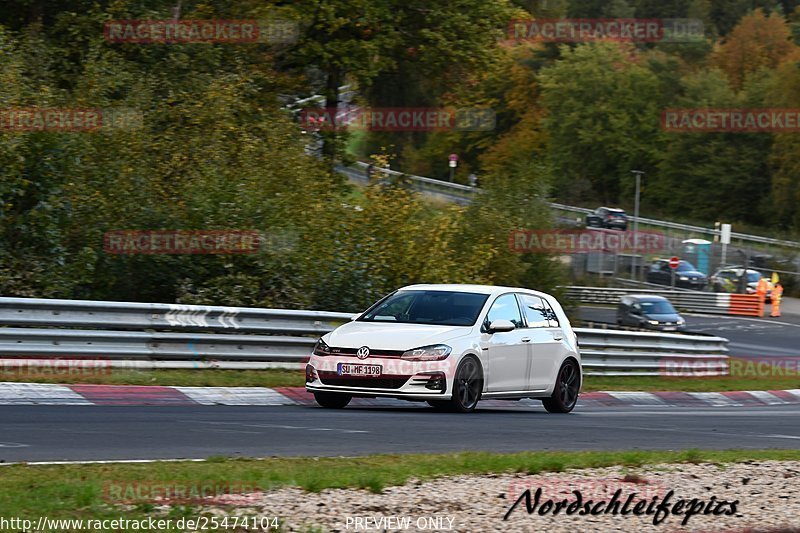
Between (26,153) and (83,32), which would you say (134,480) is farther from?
(83,32)

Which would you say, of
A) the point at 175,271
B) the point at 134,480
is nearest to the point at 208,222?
the point at 175,271

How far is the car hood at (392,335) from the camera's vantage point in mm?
14047

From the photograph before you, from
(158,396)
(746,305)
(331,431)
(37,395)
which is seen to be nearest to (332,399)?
(158,396)

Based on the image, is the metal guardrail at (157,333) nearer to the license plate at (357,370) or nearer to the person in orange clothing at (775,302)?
the license plate at (357,370)

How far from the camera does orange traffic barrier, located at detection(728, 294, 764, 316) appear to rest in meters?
58.6

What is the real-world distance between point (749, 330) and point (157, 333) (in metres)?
38.7

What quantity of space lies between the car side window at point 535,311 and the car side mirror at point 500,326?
108 centimetres

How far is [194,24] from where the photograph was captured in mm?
29516

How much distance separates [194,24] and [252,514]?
24.0 m

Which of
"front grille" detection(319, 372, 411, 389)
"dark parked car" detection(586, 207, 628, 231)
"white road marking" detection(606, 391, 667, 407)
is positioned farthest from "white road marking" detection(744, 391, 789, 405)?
"dark parked car" detection(586, 207, 628, 231)

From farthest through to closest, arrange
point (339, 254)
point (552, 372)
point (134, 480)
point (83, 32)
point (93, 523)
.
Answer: point (83, 32), point (339, 254), point (552, 372), point (134, 480), point (93, 523)

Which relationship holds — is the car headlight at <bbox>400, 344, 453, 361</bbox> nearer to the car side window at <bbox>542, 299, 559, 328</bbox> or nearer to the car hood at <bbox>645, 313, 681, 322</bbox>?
the car side window at <bbox>542, 299, 559, 328</bbox>

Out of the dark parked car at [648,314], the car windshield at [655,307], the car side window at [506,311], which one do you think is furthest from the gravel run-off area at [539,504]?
the car windshield at [655,307]

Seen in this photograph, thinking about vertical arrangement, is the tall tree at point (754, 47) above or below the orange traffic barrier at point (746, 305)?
above
